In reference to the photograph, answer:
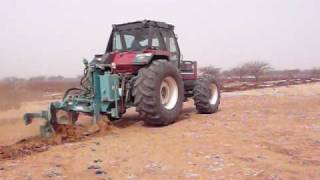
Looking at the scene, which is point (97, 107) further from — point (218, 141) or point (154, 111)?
point (218, 141)

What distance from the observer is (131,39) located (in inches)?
425

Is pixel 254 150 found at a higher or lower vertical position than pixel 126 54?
lower

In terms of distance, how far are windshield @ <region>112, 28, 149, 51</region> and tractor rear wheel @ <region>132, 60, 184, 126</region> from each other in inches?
40.7

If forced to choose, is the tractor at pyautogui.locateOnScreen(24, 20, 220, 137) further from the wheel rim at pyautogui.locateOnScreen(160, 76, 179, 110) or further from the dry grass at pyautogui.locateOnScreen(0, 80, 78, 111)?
the dry grass at pyautogui.locateOnScreen(0, 80, 78, 111)

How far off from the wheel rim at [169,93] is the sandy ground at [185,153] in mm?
517

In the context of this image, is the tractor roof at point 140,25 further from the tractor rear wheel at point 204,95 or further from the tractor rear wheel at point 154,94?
the tractor rear wheel at point 204,95

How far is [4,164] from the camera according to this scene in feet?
20.6

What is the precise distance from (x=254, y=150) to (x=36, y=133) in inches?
187

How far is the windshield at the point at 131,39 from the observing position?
10.6 meters

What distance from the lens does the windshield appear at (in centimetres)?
1056

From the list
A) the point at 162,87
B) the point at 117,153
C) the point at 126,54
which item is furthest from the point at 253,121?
the point at 117,153

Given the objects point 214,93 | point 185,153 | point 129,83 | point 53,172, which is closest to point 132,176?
point 53,172

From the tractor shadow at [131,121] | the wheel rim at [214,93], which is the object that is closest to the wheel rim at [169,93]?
the tractor shadow at [131,121]

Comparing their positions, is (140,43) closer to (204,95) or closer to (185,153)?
(204,95)
